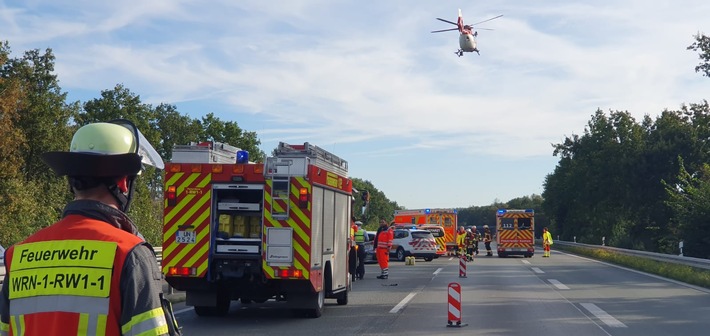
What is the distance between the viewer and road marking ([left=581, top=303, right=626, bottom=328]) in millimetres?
13437

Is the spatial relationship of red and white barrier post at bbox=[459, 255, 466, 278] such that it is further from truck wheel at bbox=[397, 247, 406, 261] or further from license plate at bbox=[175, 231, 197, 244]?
truck wheel at bbox=[397, 247, 406, 261]

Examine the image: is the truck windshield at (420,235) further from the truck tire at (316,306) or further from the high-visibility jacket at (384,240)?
the truck tire at (316,306)

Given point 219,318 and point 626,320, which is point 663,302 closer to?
point 626,320

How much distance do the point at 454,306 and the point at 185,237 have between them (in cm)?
449

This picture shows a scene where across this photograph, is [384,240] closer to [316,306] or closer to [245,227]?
[316,306]

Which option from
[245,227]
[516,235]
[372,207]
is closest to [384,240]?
[245,227]

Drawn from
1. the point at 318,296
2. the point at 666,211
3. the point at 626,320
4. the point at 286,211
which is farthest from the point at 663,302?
the point at 666,211

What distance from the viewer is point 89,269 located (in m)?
2.91

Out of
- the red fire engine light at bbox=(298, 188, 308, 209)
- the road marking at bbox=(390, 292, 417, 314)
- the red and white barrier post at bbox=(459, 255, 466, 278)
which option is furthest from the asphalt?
the red and white barrier post at bbox=(459, 255, 466, 278)

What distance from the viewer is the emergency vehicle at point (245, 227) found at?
42.9 feet

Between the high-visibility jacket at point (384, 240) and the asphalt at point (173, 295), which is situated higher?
the high-visibility jacket at point (384, 240)

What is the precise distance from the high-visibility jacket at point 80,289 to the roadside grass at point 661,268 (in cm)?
2198

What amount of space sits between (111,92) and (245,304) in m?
45.0

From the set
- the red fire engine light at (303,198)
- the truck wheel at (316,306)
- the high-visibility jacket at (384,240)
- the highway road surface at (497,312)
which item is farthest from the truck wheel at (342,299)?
the high-visibility jacket at (384,240)
